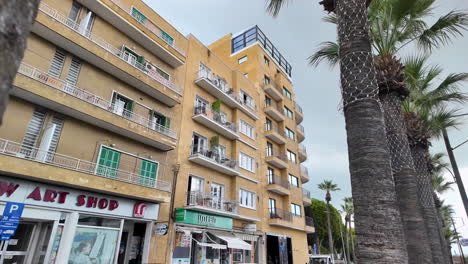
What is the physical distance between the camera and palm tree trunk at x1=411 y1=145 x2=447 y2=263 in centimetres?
996

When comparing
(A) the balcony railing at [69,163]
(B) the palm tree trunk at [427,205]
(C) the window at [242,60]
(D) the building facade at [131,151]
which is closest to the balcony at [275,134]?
(D) the building facade at [131,151]

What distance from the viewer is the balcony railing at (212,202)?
17.4 meters

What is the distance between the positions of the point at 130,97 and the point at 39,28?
17.6 ft

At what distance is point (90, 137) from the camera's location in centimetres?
1347

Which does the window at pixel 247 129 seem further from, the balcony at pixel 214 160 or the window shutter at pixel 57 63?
the window shutter at pixel 57 63

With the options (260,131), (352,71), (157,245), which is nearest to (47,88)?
(157,245)

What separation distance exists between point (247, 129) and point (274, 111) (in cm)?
507

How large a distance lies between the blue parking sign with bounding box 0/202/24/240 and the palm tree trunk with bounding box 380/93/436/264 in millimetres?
10917

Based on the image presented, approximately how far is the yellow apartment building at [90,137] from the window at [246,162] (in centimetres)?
706

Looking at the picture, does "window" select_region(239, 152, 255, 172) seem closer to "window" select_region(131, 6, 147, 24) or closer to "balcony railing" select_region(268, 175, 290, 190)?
"balcony railing" select_region(268, 175, 290, 190)

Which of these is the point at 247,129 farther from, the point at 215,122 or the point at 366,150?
the point at 366,150

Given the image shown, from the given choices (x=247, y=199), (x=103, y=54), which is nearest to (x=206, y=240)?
(x=247, y=199)

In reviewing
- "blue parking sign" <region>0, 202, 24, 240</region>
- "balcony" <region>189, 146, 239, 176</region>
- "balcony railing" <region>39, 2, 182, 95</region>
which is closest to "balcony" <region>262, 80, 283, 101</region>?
"balcony" <region>189, 146, 239, 176</region>

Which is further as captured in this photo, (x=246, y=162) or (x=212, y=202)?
(x=246, y=162)
